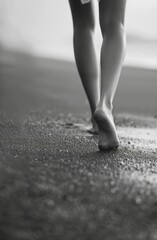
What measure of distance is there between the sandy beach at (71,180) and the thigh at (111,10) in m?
0.61

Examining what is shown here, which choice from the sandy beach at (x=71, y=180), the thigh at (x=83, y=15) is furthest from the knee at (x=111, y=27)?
the sandy beach at (x=71, y=180)

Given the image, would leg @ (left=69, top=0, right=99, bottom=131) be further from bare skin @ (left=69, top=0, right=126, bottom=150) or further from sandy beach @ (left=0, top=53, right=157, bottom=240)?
sandy beach @ (left=0, top=53, right=157, bottom=240)

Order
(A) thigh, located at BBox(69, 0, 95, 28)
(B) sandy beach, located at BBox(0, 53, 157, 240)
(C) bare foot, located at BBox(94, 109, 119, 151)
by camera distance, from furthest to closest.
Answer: (A) thigh, located at BBox(69, 0, 95, 28) → (C) bare foot, located at BBox(94, 109, 119, 151) → (B) sandy beach, located at BBox(0, 53, 157, 240)

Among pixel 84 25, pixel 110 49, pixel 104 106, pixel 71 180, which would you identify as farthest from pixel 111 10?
pixel 71 180

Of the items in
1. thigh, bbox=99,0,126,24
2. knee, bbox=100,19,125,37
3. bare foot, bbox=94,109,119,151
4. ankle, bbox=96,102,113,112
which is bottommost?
bare foot, bbox=94,109,119,151

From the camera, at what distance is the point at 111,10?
2293mm

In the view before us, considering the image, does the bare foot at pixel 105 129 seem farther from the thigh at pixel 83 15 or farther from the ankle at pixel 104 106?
the thigh at pixel 83 15

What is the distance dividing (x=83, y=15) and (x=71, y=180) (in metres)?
1.15

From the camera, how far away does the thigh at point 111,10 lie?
229 centimetres

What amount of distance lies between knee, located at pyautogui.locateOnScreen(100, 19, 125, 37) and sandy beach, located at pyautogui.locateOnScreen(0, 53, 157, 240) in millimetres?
551

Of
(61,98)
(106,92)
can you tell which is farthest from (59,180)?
(61,98)

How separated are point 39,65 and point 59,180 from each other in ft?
20.8

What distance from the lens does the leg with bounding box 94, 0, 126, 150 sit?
7.48 ft

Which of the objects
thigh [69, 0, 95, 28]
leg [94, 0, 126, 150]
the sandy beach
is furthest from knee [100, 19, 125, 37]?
the sandy beach
